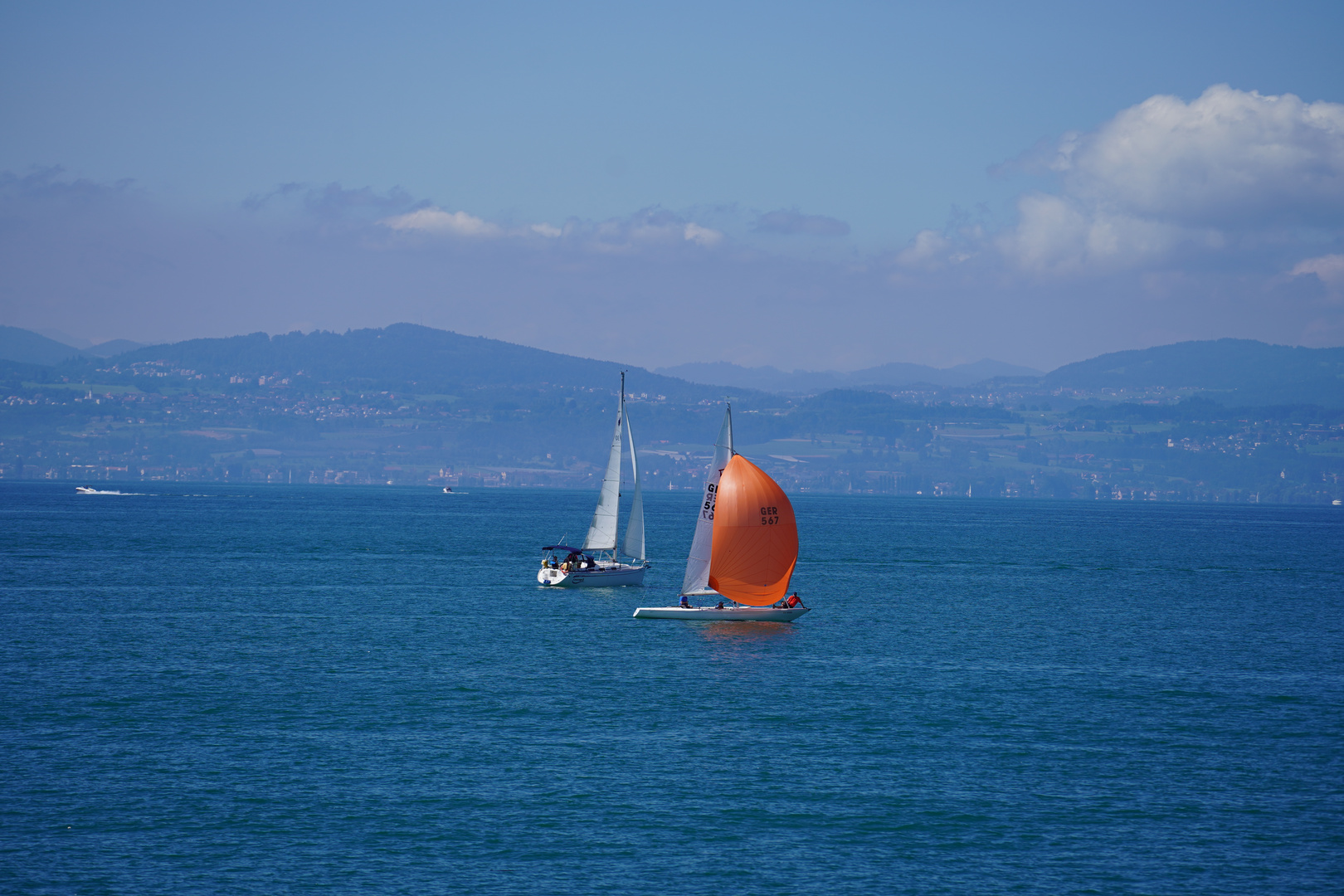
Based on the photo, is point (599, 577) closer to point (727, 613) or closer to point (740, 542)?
point (727, 613)

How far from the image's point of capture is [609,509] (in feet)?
299

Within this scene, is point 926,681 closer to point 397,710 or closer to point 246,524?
point 397,710

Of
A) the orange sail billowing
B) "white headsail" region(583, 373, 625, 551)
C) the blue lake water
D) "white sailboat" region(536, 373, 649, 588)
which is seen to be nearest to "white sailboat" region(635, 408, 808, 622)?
the orange sail billowing

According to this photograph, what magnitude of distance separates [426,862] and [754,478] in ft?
129

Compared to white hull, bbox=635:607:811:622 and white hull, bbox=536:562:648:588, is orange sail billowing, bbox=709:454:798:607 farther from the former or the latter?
white hull, bbox=536:562:648:588

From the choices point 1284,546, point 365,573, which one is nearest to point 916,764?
point 365,573

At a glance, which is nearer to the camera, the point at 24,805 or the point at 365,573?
the point at 24,805

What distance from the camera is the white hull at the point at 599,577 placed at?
301 ft

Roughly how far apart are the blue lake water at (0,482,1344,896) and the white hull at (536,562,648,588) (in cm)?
494

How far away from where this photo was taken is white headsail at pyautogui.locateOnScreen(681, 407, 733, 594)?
68938 mm

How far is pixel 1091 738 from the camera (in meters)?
45.3

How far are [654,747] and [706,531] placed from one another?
1056 inches

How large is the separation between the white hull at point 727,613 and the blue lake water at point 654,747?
970mm

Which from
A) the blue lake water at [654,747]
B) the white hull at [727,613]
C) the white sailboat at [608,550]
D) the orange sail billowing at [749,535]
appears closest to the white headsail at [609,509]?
the white sailboat at [608,550]
